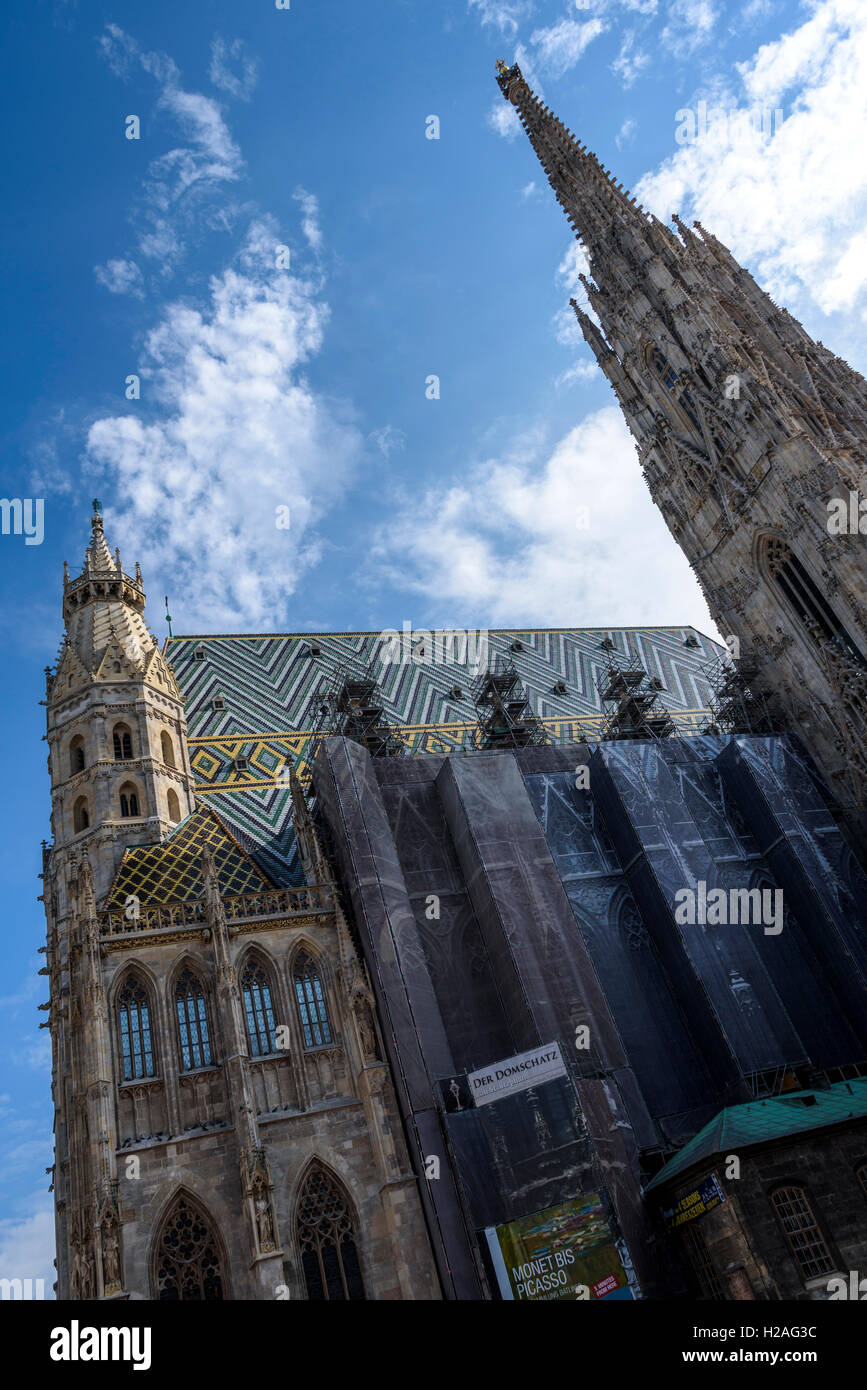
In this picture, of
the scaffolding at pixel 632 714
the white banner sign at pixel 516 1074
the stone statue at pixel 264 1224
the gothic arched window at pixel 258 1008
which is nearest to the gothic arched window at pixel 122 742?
the gothic arched window at pixel 258 1008

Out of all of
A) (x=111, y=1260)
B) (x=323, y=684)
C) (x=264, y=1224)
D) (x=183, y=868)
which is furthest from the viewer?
(x=323, y=684)

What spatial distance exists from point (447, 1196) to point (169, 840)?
12.8m

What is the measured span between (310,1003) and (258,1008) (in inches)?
50.6

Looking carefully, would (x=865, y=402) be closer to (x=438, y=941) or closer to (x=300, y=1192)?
(x=438, y=941)

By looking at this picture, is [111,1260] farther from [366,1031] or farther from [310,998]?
[310,998]

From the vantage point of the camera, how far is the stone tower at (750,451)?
105 ft

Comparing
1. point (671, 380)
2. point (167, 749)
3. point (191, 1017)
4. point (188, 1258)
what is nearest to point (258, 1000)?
point (191, 1017)

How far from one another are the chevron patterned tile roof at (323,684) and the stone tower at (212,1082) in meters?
3.06

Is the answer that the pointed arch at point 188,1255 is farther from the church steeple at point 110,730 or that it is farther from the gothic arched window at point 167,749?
the gothic arched window at point 167,749

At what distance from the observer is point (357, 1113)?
73.1 ft

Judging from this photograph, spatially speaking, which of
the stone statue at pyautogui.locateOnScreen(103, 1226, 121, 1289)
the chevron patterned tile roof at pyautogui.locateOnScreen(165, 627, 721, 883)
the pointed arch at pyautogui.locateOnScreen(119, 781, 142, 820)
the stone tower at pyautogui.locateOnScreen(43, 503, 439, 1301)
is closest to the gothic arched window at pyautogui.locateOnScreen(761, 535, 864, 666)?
the chevron patterned tile roof at pyautogui.locateOnScreen(165, 627, 721, 883)

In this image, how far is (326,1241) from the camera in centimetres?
2088

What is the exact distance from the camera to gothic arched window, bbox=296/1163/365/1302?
2039 centimetres
